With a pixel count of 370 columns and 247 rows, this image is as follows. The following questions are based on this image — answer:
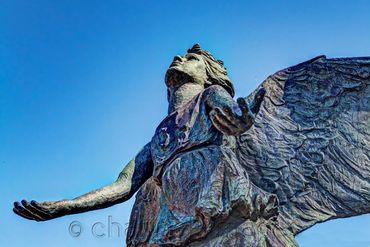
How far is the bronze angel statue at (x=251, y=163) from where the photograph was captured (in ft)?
14.8

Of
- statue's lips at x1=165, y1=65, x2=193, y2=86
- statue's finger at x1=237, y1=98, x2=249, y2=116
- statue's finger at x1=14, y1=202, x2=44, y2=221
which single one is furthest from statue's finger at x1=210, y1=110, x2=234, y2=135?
statue's finger at x1=14, y1=202, x2=44, y2=221

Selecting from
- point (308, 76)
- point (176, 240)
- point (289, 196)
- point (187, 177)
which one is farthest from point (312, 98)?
point (176, 240)

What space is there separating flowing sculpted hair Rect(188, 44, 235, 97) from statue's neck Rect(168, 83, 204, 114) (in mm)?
176

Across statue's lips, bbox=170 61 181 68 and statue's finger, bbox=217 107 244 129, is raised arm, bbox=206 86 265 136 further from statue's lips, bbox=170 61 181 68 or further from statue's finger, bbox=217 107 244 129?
statue's lips, bbox=170 61 181 68

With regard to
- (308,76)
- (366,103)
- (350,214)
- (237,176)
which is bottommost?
(350,214)

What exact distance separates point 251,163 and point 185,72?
3.05ft

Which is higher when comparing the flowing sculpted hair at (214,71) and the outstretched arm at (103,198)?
the flowing sculpted hair at (214,71)

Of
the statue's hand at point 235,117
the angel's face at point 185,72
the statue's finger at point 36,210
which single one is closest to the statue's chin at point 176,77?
the angel's face at point 185,72

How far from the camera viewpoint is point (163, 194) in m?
4.85

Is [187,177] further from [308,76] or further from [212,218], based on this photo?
[308,76]

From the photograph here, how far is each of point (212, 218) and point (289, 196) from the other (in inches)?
35.8

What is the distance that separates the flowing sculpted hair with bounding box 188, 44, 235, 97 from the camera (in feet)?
18.3

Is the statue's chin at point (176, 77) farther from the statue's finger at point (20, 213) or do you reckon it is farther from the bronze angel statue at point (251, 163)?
the statue's finger at point (20, 213)

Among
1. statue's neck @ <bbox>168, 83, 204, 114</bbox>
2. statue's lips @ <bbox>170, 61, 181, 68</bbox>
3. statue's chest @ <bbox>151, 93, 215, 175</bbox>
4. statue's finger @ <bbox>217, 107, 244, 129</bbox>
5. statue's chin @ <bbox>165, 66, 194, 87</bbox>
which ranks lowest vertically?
statue's finger @ <bbox>217, 107, 244, 129</bbox>
